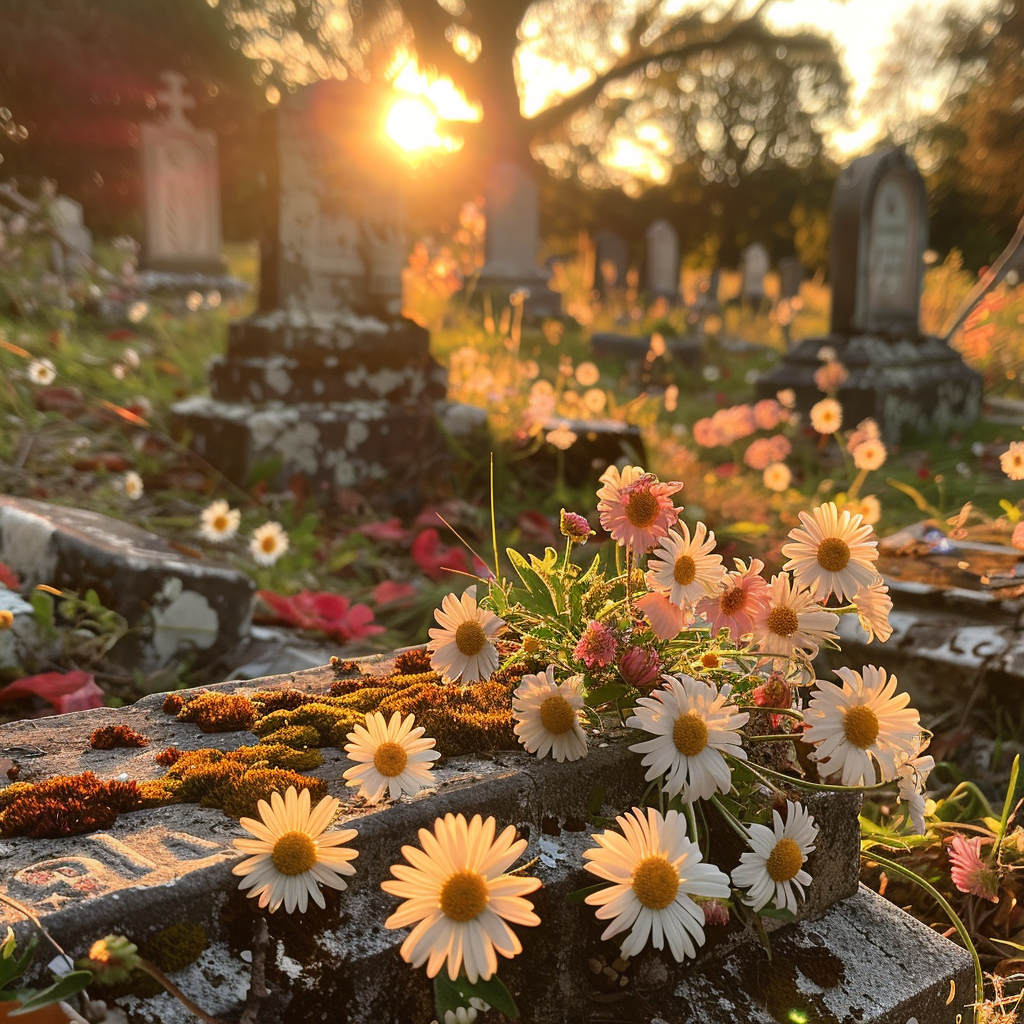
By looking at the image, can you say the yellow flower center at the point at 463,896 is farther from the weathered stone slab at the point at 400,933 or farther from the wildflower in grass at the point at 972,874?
the wildflower in grass at the point at 972,874

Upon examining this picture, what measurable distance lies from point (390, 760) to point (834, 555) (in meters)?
0.61

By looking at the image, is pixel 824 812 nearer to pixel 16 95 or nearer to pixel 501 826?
pixel 501 826

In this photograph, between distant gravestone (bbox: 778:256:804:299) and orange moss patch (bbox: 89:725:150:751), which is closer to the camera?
orange moss patch (bbox: 89:725:150:751)

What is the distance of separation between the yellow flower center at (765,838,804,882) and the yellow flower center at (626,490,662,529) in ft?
1.34

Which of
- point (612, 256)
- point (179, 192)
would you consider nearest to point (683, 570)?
point (179, 192)

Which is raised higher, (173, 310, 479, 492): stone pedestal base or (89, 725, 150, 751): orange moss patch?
(173, 310, 479, 492): stone pedestal base

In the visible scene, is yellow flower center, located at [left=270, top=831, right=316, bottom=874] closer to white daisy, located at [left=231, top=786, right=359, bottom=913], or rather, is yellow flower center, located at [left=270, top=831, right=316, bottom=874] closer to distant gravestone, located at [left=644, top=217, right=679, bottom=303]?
white daisy, located at [left=231, top=786, right=359, bottom=913]

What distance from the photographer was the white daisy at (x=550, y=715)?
108 cm

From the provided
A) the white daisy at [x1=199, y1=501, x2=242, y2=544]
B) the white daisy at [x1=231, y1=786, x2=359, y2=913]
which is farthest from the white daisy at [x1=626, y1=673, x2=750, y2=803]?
the white daisy at [x1=199, y1=501, x2=242, y2=544]

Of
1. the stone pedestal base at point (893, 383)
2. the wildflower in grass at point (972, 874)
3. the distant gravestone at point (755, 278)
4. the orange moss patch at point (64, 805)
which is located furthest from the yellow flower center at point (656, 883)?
the distant gravestone at point (755, 278)

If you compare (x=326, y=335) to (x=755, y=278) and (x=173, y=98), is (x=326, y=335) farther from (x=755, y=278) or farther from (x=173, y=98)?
(x=755, y=278)

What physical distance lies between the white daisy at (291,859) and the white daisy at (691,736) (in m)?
0.34

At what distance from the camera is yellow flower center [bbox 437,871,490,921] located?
2.55 ft

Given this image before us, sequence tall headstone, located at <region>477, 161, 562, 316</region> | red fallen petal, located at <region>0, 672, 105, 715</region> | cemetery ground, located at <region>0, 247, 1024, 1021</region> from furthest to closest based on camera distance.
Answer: tall headstone, located at <region>477, 161, 562, 316</region>
cemetery ground, located at <region>0, 247, 1024, 1021</region>
red fallen petal, located at <region>0, 672, 105, 715</region>
